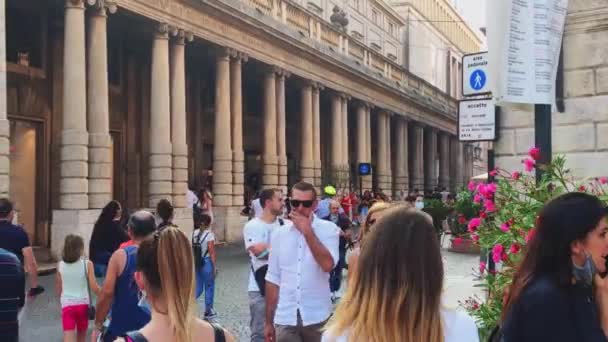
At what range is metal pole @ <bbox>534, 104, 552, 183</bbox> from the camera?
6.09 meters

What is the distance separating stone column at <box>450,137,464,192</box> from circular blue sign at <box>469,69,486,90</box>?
4613cm

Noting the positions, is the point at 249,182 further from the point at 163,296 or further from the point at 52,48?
the point at 163,296

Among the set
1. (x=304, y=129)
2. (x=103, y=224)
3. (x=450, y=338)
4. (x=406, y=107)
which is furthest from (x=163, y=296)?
(x=406, y=107)

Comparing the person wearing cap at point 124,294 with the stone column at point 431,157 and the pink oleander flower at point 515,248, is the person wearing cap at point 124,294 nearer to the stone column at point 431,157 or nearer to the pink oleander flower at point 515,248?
the pink oleander flower at point 515,248

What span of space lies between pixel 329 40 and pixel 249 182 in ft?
23.3

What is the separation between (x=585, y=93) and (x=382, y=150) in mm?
31841

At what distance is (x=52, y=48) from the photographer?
20.7 metres

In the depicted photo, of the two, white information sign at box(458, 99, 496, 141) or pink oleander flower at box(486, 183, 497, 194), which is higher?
white information sign at box(458, 99, 496, 141)

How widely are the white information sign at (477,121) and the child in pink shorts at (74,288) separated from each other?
4.31 m

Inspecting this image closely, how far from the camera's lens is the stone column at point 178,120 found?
71.7 ft

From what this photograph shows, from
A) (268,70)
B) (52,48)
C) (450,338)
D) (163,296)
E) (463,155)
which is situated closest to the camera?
(450,338)

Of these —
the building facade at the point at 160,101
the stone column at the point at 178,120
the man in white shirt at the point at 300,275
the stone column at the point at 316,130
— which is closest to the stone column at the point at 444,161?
the building facade at the point at 160,101

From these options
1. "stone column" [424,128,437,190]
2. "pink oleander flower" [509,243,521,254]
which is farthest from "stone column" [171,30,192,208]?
"stone column" [424,128,437,190]

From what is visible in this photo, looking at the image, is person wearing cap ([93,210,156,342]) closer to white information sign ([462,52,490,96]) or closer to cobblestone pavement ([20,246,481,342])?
cobblestone pavement ([20,246,481,342])
